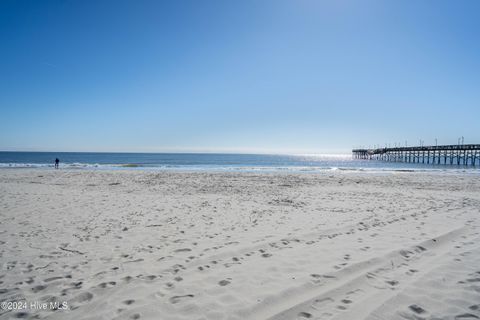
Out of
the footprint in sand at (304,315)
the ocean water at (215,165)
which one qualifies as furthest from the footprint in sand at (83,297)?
the ocean water at (215,165)

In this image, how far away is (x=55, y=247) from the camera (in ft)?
19.8

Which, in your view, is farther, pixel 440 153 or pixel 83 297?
pixel 440 153

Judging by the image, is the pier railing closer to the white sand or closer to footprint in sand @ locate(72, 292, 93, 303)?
the white sand

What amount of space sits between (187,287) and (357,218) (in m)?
7.08

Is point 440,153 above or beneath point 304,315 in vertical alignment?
above

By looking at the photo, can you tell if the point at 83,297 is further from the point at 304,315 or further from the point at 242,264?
the point at 304,315

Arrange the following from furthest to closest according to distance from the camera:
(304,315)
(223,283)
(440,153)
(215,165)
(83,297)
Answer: (440,153) → (215,165) → (223,283) → (83,297) → (304,315)

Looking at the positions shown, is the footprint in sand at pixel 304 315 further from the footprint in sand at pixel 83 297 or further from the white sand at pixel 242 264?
the footprint in sand at pixel 83 297

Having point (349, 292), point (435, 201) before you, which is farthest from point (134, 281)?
point (435, 201)

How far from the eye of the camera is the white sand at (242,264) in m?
3.69

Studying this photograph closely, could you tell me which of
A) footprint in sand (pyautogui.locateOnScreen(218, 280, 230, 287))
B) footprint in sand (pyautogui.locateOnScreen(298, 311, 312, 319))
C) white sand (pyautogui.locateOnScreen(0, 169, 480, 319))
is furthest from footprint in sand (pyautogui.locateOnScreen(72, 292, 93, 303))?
footprint in sand (pyautogui.locateOnScreen(298, 311, 312, 319))

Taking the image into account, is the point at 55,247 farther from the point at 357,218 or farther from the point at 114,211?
the point at 357,218

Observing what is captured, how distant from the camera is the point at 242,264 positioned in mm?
5156

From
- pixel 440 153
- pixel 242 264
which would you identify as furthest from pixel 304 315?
pixel 440 153
